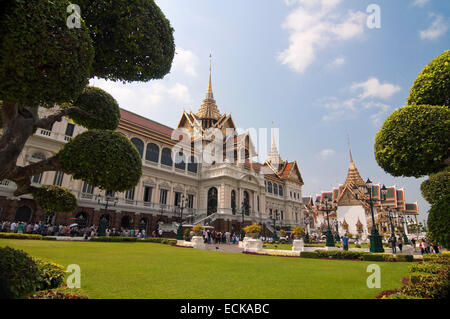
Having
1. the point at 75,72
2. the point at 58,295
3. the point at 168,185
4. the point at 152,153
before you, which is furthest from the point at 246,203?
the point at 75,72

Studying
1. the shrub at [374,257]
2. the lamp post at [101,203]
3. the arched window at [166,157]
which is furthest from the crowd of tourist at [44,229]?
the shrub at [374,257]

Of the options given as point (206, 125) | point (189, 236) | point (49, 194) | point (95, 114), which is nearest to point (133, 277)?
point (49, 194)

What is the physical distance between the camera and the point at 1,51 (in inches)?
123

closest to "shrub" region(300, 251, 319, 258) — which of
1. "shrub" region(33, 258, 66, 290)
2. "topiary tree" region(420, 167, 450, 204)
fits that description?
"topiary tree" region(420, 167, 450, 204)

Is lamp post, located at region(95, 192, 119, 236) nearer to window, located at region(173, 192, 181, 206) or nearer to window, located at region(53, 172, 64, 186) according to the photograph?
window, located at region(53, 172, 64, 186)

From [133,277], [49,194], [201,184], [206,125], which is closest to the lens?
[49,194]

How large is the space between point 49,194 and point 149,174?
27074mm

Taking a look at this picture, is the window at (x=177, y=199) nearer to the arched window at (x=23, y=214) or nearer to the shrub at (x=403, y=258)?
the arched window at (x=23, y=214)

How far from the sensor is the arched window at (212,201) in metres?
36.0

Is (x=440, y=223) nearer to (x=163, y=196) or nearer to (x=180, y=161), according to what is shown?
(x=163, y=196)

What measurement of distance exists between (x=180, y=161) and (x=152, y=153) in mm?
4699

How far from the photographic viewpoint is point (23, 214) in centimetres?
2184

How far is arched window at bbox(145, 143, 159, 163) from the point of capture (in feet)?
107

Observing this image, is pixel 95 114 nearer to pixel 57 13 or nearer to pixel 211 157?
pixel 57 13
